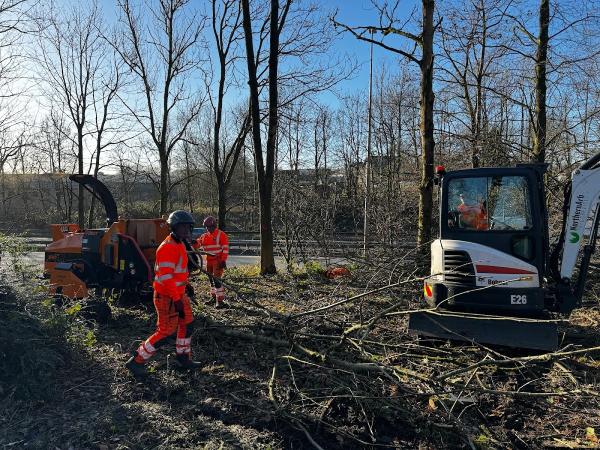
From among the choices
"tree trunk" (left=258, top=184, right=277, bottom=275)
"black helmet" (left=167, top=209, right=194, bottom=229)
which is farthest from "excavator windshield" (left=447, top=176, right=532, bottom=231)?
"tree trunk" (left=258, top=184, right=277, bottom=275)

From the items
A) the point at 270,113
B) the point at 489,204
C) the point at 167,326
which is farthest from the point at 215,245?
the point at 489,204

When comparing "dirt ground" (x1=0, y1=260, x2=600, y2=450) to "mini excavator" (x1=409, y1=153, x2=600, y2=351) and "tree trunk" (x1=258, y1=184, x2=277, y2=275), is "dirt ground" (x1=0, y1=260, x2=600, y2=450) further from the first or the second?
"tree trunk" (x1=258, y1=184, x2=277, y2=275)

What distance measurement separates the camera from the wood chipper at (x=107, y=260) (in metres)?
Answer: 7.68

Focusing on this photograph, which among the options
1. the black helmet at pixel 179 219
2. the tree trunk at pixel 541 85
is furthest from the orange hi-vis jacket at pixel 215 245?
the tree trunk at pixel 541 85

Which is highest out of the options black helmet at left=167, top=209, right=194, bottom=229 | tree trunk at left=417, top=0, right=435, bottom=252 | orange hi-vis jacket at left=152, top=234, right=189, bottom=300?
tree trunk at left=417, top=0, right=435, bottom=252

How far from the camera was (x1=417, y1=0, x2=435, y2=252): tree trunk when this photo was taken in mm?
8938

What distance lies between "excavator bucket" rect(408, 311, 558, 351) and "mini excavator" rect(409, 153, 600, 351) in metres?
0.01

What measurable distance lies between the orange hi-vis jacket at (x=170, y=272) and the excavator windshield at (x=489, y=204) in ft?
11.7

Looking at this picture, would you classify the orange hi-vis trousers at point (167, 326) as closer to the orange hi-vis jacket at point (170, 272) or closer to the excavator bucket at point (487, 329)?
the orange hi-vis jacket at point (170, 272)

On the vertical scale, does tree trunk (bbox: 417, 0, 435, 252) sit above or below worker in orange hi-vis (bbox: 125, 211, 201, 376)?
above

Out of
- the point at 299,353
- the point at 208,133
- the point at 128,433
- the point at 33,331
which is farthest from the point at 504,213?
the point at 208,133

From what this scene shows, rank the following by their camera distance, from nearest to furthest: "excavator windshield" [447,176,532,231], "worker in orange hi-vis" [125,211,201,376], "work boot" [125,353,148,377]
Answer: "work boot" [125,353,148,377] → "worker in orange hi-vis" [125,211,201,376] → "excavator windshield" [447,176,532,231]

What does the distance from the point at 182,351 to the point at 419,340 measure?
2.98 meters

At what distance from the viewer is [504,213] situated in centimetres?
584
